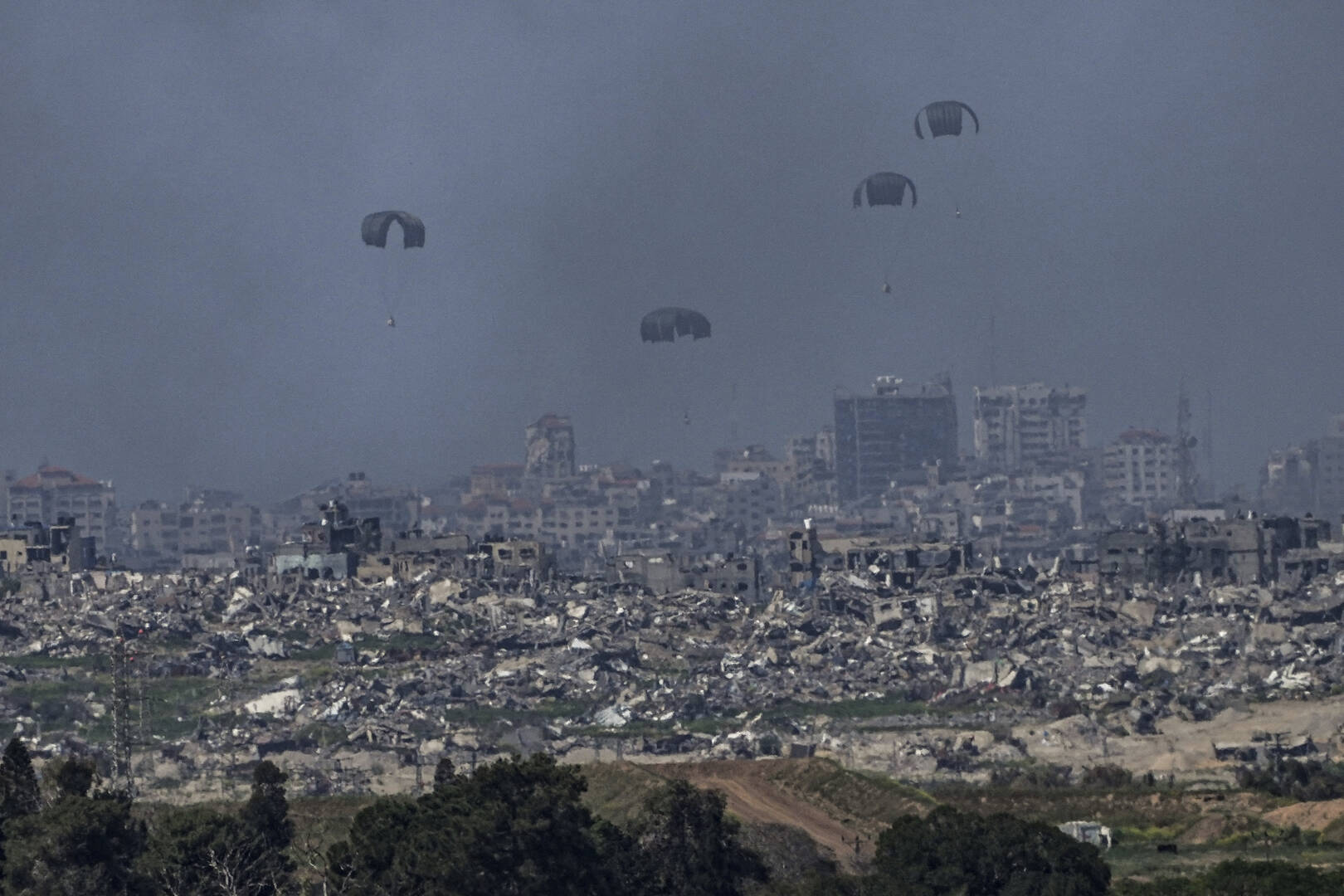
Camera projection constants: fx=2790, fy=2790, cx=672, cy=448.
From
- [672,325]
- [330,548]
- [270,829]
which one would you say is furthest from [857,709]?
[672,325]

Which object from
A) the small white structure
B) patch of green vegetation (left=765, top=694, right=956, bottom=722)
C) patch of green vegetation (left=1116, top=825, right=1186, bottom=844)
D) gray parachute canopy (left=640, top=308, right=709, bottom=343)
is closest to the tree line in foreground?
the small white structure

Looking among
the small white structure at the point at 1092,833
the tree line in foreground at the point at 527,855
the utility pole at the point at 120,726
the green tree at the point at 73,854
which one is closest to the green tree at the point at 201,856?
the tree line in foreground at the point at 527,855

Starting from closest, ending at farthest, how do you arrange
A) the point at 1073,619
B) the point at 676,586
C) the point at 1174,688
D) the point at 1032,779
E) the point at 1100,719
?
the point at 1032,779 → the point at 1100,719 → the point at 1174,688 → the point at 1073,619 → the point at 676,586

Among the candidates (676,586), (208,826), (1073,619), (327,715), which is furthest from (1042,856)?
(676,586)

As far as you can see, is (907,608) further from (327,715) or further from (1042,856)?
(1042,856)

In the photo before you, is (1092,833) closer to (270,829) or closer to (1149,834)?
(1149,834)
